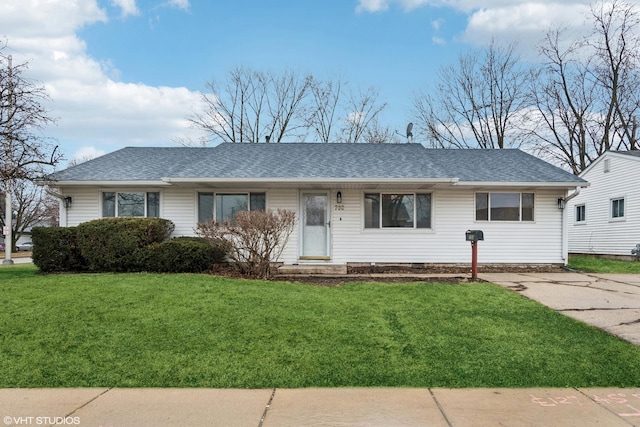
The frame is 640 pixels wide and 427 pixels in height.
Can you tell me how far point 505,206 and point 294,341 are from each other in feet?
29.6

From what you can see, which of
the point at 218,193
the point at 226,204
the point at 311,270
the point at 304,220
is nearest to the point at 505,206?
the point at 304,220

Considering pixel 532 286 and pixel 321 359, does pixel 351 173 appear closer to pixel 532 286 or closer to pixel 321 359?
pixel 532 286

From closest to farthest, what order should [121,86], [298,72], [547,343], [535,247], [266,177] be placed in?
[547,343] < [266,177] < [535,247] < [121,86] < [298,72]

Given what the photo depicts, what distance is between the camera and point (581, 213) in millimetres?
18469

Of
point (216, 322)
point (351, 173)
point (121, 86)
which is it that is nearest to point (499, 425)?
point (216, 322)

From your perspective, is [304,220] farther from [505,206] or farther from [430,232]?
[505,206]

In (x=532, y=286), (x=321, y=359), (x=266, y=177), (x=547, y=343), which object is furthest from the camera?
(x=266, y=177)

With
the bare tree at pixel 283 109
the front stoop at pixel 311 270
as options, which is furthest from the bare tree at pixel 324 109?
the front stoop at pixel 311 270

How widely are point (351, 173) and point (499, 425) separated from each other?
8.46 m

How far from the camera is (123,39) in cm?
1332

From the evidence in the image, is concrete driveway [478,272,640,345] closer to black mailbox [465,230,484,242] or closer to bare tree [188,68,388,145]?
black mailbox [465,230,484,242]

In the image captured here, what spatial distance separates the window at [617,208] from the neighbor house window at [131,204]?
16877 mm

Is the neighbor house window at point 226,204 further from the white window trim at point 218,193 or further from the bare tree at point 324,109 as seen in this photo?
the bare tree at point 324,109

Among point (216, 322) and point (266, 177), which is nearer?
point (216, 322)
